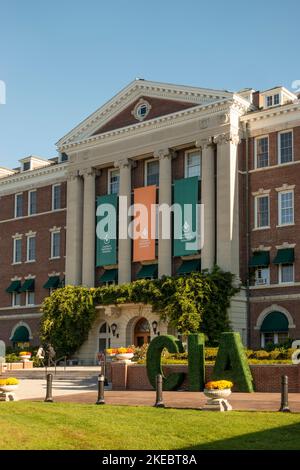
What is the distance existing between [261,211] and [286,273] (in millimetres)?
4680

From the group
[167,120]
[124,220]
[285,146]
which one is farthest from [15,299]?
[285,146]

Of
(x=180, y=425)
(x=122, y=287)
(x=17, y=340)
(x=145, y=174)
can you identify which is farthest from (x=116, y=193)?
(x=180, y=425)

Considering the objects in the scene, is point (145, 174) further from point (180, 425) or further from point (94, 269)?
point (180, 425)

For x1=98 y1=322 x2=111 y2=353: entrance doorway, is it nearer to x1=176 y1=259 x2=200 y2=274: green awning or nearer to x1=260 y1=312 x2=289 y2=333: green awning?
x1=176 y1=259 x2=200 y2=274: green awning

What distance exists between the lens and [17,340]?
2596 inches

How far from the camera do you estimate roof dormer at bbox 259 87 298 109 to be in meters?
54.0

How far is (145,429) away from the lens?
62.2 ft

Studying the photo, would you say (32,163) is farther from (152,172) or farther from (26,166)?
(152,172)

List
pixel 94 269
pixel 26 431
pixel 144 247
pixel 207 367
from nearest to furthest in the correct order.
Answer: pixel 26 431
pixel 207 367
pixel 144 247
pixel 94 269

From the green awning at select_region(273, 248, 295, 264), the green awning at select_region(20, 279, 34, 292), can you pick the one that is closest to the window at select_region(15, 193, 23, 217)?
the green awning at select_region(20, 279, 34, 292)

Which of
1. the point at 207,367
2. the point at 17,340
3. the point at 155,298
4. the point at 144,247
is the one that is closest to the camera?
the point at 207,367

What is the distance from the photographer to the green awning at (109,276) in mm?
58094

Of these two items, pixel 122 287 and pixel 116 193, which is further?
pixel 116 193

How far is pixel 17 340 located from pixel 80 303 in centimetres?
1191
